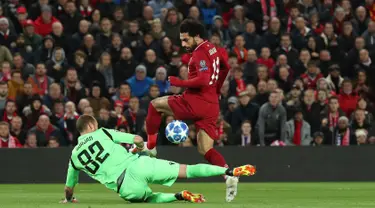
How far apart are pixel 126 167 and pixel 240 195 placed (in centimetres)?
339

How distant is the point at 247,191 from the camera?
16703 millimetres

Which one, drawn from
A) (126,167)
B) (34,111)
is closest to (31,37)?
(34,111)

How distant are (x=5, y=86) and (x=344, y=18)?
925 centimetres

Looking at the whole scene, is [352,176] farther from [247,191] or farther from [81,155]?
[81,155]

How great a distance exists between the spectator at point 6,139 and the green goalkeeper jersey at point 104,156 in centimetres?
799

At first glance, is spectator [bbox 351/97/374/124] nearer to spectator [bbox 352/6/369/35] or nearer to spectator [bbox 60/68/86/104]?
spectator [bbox 352/6/369/35]

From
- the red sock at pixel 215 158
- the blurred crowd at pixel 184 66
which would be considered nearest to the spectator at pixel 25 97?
the blurred crowd at pixel 184 66

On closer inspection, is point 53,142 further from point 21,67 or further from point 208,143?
point 208,143

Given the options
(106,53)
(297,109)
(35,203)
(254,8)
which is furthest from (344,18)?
(35,203)

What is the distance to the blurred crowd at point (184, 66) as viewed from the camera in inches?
840

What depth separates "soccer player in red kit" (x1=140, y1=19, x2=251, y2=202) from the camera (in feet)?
45.0

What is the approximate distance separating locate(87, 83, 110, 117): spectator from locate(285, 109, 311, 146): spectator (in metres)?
3.91

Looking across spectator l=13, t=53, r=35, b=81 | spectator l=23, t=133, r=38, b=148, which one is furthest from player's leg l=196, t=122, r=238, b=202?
spectator l=13, t=53, r=35, b=81

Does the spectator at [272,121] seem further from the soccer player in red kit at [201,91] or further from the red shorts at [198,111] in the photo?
the red shorts at [198,111]
